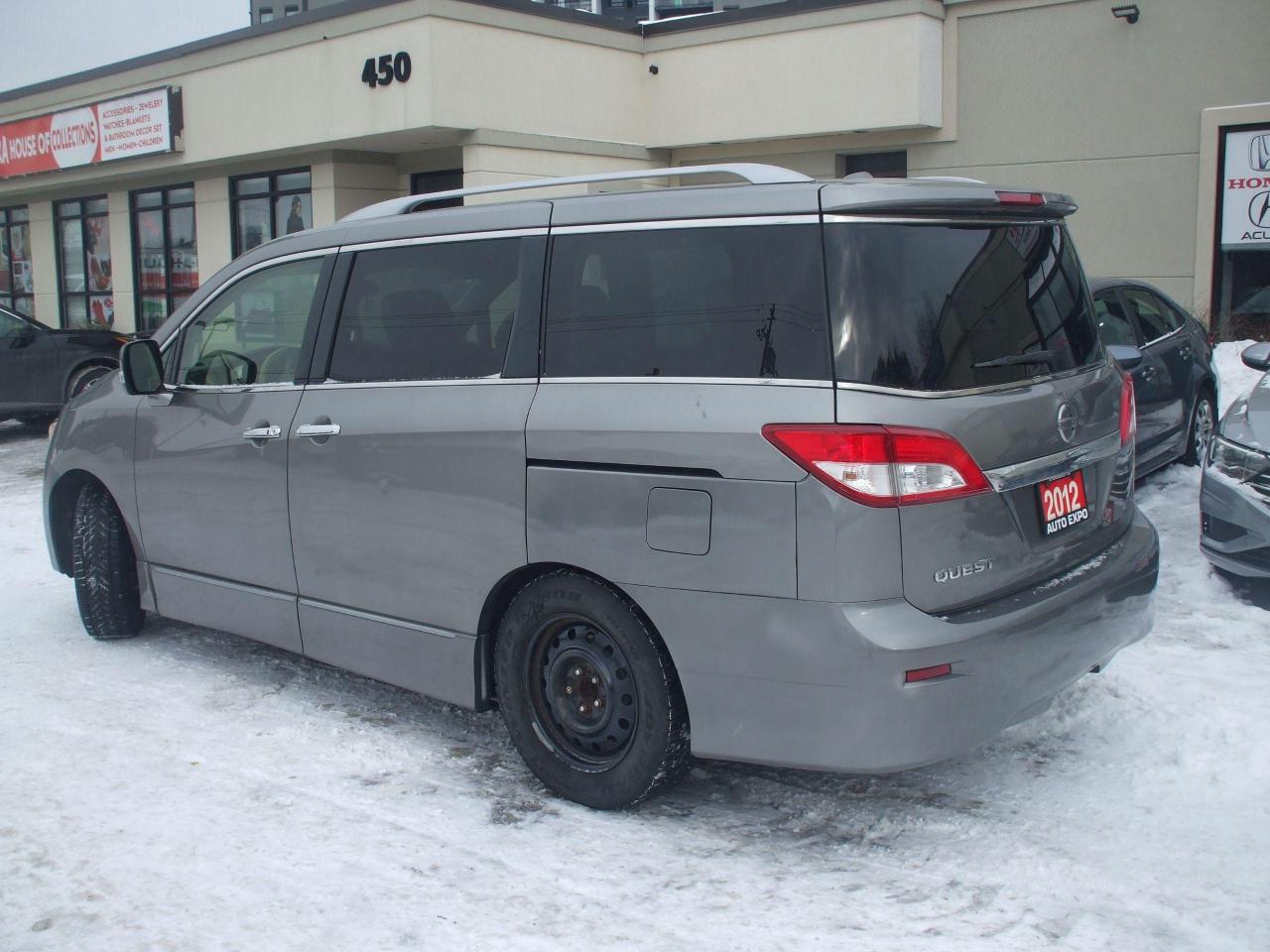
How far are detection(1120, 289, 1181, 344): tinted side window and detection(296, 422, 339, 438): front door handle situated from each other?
6.03 m

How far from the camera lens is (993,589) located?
370 cm

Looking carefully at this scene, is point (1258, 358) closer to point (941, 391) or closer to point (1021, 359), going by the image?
point (1021, 359)

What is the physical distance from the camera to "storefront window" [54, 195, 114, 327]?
76.6 feet

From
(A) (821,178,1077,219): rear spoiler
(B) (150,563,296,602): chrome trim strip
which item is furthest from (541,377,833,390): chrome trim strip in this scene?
(B) (150,563,296,602): chrome trim strip

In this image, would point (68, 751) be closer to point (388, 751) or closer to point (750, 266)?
point (388, 751)

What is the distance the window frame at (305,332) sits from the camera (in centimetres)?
505

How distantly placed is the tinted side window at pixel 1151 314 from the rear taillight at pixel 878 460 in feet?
19.0

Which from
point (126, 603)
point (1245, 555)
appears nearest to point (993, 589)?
point (1245, 555)

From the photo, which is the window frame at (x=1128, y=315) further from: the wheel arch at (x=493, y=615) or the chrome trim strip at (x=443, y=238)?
the wheel arch at (x=493, y=615)

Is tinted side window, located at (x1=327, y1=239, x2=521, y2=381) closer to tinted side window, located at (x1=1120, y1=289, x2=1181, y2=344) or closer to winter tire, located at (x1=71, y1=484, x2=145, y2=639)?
winter tire, located at (x1=71, y1=484, x2=145, y2=639)

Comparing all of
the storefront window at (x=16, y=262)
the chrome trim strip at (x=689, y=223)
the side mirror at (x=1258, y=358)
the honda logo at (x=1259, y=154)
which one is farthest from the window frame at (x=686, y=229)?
the storefront window at (x=16, y=262)

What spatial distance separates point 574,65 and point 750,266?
14.5 m

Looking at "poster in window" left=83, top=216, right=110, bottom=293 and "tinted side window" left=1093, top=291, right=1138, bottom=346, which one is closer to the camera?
"tinted side window" left=1093, top=291, right=1138, bottom=346

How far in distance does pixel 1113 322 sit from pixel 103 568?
645 centimetres
